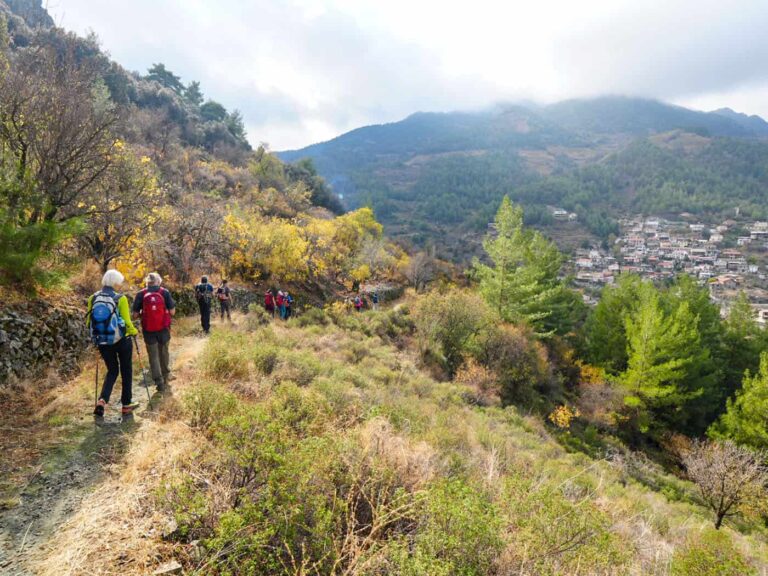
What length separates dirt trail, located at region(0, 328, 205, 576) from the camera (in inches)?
113

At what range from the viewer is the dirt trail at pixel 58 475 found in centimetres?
286

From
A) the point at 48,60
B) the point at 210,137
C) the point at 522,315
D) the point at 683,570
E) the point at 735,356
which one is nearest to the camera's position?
the point at 683,570

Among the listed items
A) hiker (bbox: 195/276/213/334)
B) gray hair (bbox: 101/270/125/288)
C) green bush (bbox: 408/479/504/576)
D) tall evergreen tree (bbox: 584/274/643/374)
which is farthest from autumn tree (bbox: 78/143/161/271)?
tall evergreen tree (bbox: 584/274/643/374)

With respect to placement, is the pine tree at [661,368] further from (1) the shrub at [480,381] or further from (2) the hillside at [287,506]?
(2) the hillside at [287,506]

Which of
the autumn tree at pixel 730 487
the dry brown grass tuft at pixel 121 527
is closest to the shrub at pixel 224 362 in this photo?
the dry brown grass tuft at pixel 121 527

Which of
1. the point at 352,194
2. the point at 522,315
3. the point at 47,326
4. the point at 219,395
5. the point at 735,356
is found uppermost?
the point at 352,194

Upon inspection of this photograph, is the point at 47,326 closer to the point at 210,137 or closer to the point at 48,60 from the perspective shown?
the point at 48,60

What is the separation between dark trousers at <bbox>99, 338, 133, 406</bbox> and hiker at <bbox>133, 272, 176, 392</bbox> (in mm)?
822

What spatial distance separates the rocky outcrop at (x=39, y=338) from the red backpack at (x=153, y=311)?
1431 millimetres

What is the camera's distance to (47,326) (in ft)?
19.2

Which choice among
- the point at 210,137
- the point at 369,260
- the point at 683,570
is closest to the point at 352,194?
the point at 210,137

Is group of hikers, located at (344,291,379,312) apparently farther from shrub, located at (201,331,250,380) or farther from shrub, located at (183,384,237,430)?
shrub, located at (183,384,237,430)

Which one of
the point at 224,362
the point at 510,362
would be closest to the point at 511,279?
the point at 510,362

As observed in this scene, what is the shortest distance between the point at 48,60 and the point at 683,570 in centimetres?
1212
